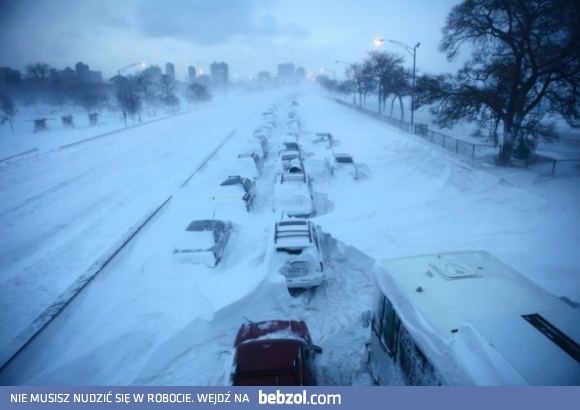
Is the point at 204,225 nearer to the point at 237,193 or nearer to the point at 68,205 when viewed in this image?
the point at 237,193

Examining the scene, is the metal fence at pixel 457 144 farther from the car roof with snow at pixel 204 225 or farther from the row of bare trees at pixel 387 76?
the car roof with snow at pixel 204 225

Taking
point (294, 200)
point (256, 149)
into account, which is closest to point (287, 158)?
point (256, 149)

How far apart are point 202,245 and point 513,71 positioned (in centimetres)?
1822

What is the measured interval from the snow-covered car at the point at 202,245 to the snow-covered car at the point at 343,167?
9485 mm

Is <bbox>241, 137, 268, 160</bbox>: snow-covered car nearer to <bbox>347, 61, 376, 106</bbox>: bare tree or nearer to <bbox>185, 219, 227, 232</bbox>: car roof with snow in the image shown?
<bbox>185, 219, 227, 232</bbox>: car roof with snow

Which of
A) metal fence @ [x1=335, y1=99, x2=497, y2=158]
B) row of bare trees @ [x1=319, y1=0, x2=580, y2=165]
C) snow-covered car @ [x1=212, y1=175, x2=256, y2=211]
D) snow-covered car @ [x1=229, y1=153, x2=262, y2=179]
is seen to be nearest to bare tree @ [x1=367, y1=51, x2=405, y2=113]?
metal fence @ [x1=335, y1=99, x2=497, y2=158]

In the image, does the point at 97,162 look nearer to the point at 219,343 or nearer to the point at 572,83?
the point at 219,343

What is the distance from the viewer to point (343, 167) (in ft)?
61.8

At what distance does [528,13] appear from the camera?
16.4 meters

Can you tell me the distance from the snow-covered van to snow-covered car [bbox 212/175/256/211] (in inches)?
350

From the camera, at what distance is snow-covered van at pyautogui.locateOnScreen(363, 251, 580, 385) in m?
3.06

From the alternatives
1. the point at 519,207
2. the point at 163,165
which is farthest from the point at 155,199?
the point at 519,207

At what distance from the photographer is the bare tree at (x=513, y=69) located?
15912 millimetres

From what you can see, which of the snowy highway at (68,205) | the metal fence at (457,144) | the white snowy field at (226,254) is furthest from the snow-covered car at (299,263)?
the metal fence at (457,144)
